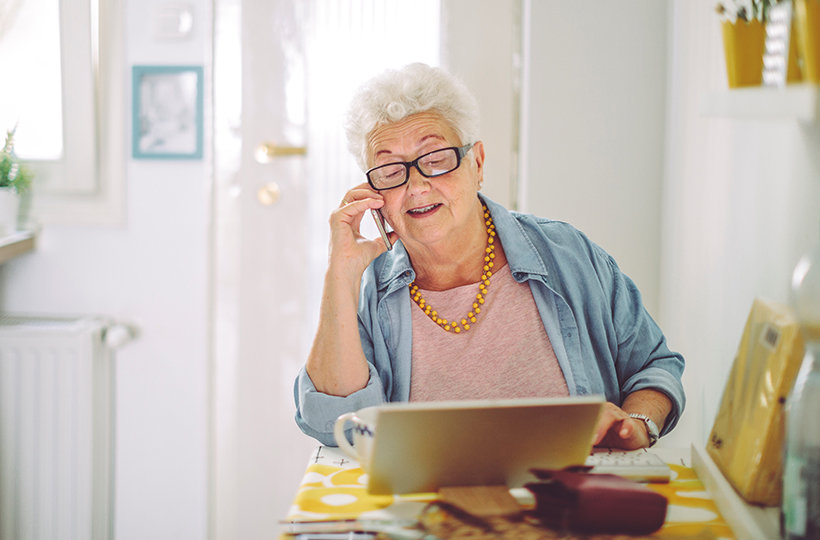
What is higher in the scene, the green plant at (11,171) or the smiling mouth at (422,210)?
the green plant at (11,171)

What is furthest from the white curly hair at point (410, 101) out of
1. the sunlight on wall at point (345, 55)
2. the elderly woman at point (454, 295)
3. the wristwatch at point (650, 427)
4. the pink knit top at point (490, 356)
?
the sunlight on wall at point (345, 55)

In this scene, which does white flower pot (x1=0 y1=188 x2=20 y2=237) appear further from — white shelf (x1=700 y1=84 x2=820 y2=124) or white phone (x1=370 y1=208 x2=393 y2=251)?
white shelf (x1=700 y1=84 x2=820 y2=124)

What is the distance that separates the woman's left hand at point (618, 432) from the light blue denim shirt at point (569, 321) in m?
0.15

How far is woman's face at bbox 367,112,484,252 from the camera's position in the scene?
4.15 feet

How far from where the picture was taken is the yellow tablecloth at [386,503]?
2.49 feet

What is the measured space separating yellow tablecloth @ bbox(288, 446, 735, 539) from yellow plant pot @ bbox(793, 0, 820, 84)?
49 centimetres

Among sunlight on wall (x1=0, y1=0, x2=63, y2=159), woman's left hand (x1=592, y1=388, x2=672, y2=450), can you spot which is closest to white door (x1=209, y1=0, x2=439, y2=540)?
sunlight on wall (x1=0, y1=0, x2=63, y2=159)

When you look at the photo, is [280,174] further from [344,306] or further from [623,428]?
[623,428]

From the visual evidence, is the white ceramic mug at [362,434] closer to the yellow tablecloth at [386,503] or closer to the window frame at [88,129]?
the yellow tablecloth at [386,503]

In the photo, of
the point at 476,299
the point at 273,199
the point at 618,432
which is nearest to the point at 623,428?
the point at 618,432

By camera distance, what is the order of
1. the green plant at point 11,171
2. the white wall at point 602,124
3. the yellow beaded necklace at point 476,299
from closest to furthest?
the yellow beaded necklace at point 476,299 < the white wall at point 602,124 < the green plant at point 11,171

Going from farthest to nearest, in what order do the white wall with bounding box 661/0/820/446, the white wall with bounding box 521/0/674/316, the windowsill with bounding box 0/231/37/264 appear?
the windowsill with bounding box 0/231/37/264
the white wall with bounding box 521/0/674/316
the white wall with bounding box 661/0/820/446

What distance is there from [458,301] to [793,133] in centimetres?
61

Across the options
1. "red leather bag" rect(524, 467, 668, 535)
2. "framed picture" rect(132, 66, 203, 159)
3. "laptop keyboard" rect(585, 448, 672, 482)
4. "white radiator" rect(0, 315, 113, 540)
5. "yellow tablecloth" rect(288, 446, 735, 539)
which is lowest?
"white radiator" rect(0, 315, 113, 540)
